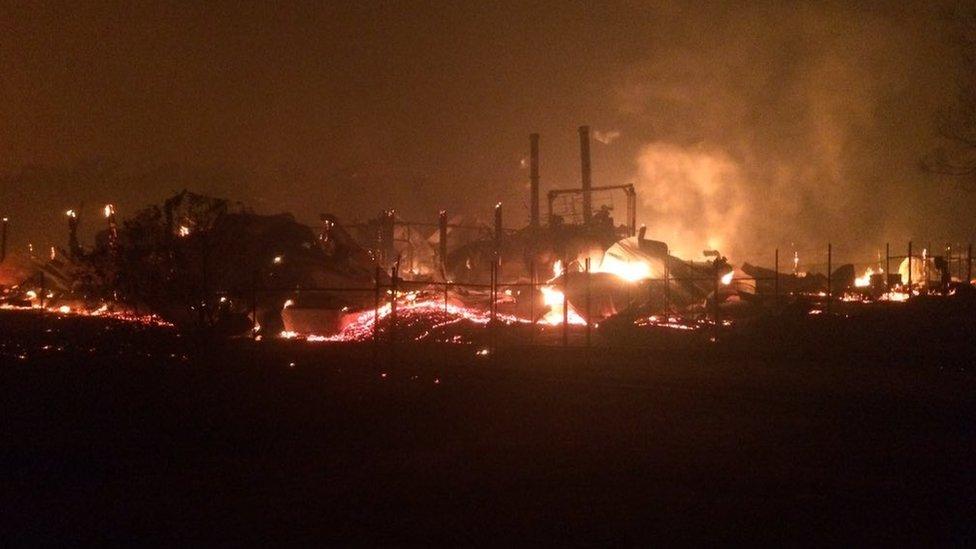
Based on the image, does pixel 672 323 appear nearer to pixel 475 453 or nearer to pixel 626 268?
pixel 626 268

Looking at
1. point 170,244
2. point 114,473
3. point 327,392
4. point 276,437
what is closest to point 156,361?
point 170,244

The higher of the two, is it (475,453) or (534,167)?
Result: (534,167)

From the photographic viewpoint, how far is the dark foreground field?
7.26 meters

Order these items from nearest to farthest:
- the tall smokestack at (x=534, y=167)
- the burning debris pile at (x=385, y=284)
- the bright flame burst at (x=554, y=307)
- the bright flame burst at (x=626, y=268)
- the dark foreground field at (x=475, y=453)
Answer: the dark foreground field at (x=475, y=453) → the burning debris pile at (x=385, y=284) → the bright flame burst at (x=554, y=307) → the bright flame burst at (x=626, y=268) → the tall smokestack at (x=534, y=167)

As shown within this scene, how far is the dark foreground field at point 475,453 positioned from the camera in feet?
23.8

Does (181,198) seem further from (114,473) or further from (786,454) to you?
(786,454)

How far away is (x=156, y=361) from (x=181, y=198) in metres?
3.76

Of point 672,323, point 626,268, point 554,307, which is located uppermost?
point 626,268

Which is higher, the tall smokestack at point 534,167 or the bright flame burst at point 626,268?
the tall smokestack at point 534,167

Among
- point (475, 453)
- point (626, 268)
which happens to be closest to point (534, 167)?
point (626, 268)

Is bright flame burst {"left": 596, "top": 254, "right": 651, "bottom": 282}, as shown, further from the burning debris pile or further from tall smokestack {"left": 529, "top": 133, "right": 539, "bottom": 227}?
tall smokestack {"left": 529, "top": 133, "right": 539, "bottom": 227}

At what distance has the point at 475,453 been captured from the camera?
996 cm

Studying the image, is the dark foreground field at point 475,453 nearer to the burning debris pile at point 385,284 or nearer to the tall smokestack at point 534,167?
the burning debris pile at point 385,284

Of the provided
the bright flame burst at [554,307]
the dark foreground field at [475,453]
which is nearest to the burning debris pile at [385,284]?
the bright flame burst at [554,307]
